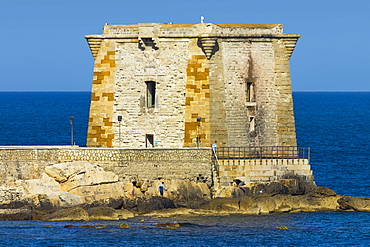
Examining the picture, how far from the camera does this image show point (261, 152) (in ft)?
173

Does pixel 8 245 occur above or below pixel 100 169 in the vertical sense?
below

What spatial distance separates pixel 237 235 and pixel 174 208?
18.0ft

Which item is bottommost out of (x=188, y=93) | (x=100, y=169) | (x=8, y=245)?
(x=8, y=245)

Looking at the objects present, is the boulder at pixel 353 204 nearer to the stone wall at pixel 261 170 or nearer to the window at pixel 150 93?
the stone wall at pixel 261 170

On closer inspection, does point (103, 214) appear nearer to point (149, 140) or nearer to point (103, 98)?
point (149, 140)

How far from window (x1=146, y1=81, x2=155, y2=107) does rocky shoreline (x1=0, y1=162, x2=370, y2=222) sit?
5.10 meters

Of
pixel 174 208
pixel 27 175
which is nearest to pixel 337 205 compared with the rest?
pixel 174 208

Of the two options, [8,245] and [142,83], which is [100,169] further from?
[8,245]

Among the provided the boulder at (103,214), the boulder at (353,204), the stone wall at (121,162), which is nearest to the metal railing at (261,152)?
the stone wall at (121,162)

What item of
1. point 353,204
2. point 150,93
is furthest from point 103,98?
point 353,204

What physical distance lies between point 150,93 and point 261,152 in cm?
639

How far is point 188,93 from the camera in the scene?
5181cm

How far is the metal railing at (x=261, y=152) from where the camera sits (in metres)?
51.5

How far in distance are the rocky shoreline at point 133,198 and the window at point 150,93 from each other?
5099 millimetres
